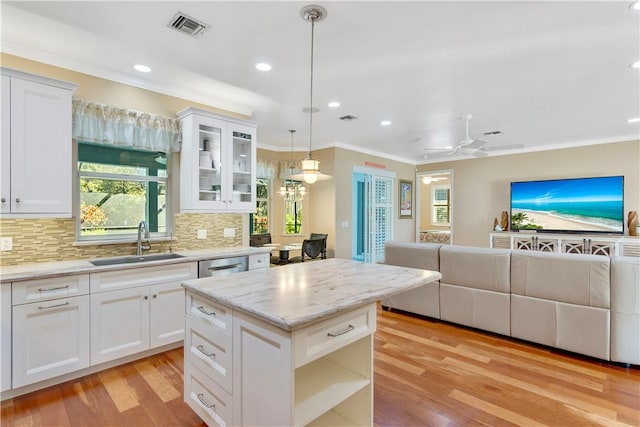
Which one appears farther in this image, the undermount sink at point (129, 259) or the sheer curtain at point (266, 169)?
the sheer curtain at point (266, 169)

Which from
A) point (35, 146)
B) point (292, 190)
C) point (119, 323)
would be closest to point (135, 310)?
point (119, 323)

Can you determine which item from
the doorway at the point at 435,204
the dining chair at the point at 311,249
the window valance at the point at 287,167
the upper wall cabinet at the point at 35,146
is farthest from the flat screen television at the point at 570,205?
the upper wall cabinet at the point at 35,146

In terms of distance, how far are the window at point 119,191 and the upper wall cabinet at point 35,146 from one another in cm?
42

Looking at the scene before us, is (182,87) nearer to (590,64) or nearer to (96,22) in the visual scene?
(96,22)

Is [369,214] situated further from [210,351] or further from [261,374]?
[261,374]

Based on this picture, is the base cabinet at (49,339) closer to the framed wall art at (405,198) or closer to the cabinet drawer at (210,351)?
the cabinet drawer at (210,351)

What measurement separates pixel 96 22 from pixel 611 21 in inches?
144

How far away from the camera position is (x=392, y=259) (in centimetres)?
407

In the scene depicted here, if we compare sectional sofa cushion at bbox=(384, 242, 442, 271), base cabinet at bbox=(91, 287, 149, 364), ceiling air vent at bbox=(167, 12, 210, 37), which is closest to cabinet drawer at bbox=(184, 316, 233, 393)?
base cabinet at bbox=(91, 287, 149, 364)

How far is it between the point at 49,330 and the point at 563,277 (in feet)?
14.0

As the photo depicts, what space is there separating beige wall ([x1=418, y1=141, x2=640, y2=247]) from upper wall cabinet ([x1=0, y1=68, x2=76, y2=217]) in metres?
7.32

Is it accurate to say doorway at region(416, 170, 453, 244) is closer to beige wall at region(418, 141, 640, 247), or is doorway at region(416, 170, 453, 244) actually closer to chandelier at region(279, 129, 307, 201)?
beige wall at region(418, 141, 640, 247)

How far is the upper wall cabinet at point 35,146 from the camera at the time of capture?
2.28 m

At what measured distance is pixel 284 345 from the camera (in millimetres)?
1298
